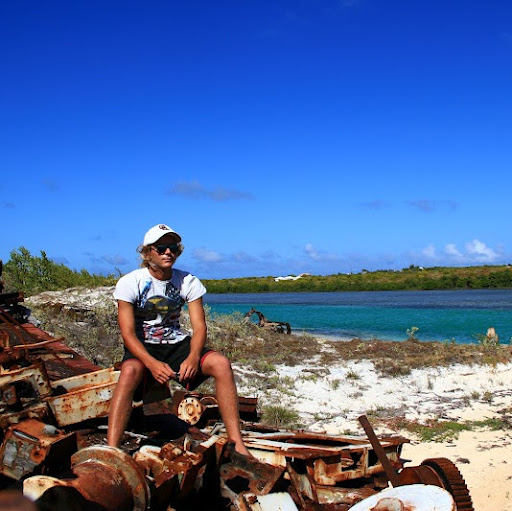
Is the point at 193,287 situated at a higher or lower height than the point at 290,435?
higher

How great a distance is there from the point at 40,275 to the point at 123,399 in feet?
60.0

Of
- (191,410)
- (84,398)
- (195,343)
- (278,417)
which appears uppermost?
(195,343)

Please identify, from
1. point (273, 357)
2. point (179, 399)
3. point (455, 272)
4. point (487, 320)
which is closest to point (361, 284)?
point (455, 272)

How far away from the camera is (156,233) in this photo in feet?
15.2

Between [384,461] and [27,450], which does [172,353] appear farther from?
[384,461]

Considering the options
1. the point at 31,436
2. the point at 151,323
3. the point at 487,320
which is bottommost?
the point at 487,320

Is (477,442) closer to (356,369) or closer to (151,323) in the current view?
(356,369)

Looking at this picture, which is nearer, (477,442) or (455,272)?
(477,442)

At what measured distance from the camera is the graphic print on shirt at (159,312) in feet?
15.2

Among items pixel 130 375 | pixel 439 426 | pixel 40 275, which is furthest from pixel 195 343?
pixel 40 275

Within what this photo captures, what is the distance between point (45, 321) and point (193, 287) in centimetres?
737

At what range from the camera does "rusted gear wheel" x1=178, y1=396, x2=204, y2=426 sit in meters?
5.26

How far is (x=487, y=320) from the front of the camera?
29.8 m

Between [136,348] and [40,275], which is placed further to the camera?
[40,275]
